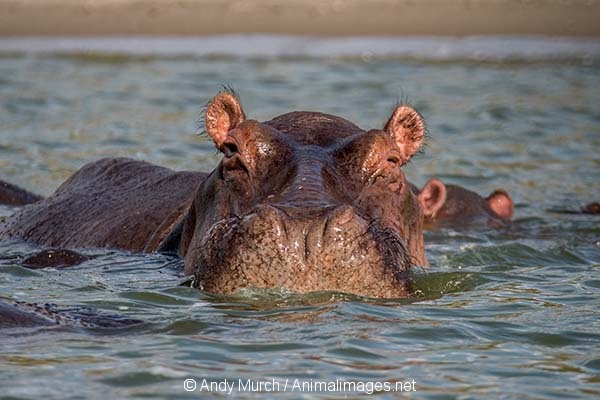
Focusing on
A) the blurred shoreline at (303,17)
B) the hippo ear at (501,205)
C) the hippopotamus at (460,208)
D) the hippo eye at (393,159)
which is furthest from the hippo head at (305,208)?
the blurred shoreline at (303,17)

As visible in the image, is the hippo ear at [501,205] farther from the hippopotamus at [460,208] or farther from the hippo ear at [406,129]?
the hippo ear at [406,129]

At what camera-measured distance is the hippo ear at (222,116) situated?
748cm

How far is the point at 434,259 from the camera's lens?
31.1ft

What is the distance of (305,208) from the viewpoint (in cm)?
641

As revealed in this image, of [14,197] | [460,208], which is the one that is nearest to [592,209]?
[460,208]

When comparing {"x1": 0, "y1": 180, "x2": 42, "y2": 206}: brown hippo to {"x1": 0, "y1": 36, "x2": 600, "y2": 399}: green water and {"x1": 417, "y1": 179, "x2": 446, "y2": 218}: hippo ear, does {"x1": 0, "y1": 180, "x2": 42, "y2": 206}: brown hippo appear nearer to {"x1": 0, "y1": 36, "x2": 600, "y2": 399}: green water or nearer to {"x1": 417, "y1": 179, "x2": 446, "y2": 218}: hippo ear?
{"x1": 0, "y1": 36, "x2": 600, "y2": 399}: green water

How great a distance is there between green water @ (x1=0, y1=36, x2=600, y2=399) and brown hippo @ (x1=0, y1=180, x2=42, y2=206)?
0.71 feet

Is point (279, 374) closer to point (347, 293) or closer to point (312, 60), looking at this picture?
point (347, 293)

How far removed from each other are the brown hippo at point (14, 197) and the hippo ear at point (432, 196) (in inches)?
118

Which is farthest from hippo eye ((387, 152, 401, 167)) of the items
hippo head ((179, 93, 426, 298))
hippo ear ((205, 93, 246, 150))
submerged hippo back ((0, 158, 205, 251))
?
submerged hippo back ((0, 158, 205, 251))

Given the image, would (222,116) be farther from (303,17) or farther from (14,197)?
(303,17)

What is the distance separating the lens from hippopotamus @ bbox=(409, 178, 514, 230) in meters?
11.4

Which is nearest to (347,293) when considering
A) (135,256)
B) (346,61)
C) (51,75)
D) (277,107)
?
(135,256)

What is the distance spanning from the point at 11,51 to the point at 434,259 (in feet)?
51.7
